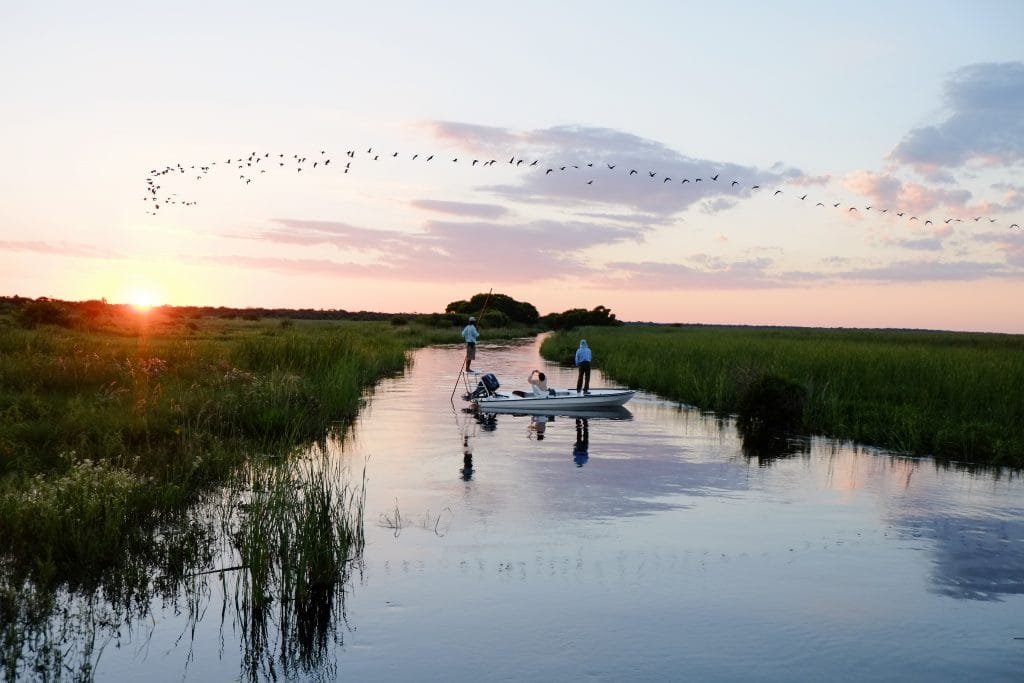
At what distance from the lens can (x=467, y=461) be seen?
17.0 m

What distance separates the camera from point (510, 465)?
1659 centimetres

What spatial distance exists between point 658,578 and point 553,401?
1511 centimetres

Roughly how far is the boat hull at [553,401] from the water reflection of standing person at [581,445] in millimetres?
1139

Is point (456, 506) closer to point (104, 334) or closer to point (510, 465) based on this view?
point (510, 465)

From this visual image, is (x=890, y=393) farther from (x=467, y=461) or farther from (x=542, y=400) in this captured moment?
(x=467, y=461)

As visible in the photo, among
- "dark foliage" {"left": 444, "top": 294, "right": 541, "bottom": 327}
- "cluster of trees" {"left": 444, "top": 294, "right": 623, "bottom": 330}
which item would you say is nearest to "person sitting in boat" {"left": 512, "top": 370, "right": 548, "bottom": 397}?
"cluster of trees" {"left": 444, "top": 294, "right": 623, "bottom": 330}

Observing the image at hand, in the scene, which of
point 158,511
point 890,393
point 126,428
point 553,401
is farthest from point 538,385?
point 158,511

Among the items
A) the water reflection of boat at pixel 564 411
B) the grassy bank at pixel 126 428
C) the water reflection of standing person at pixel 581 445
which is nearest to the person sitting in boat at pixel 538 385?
the water reflection of boat at pixel 564 411

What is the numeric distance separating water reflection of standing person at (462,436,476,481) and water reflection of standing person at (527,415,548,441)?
213 centimetres

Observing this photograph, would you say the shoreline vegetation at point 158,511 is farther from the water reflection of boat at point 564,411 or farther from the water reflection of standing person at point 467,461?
the water reflection of boat at point 564,411

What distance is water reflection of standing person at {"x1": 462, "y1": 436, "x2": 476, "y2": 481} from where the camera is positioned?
1561 cm

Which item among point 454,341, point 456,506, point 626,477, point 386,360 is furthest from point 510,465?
point 454,341

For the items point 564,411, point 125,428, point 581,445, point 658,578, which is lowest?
point 658,578

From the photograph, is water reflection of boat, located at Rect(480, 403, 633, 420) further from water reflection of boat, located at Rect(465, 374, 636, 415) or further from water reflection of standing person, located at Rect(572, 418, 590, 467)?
water reflection of standing person, located at Rect(572, 418, 590, 467)
